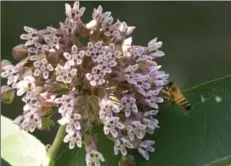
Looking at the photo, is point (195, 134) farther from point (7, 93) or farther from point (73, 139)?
point (7, 93)

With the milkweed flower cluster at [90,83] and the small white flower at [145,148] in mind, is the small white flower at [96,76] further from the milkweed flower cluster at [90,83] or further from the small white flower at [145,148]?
the small white flower at [145,148]

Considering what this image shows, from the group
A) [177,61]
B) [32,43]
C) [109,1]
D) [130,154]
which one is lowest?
[130,154]


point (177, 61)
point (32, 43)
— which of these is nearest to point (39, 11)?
point (177, 61)

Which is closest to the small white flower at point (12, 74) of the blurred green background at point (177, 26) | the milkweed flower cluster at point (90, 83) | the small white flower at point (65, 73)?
the milkweed flower cluster at point (90, 83)

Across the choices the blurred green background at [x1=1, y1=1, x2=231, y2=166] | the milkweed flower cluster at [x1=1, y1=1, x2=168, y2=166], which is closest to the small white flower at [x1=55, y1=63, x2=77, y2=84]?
the milkweed flower cluster at [x1=1, y1=1, x2=168, y2=166]

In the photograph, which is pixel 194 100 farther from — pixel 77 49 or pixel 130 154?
pixel 77 49

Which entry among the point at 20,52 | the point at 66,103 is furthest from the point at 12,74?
the point at 66,103
